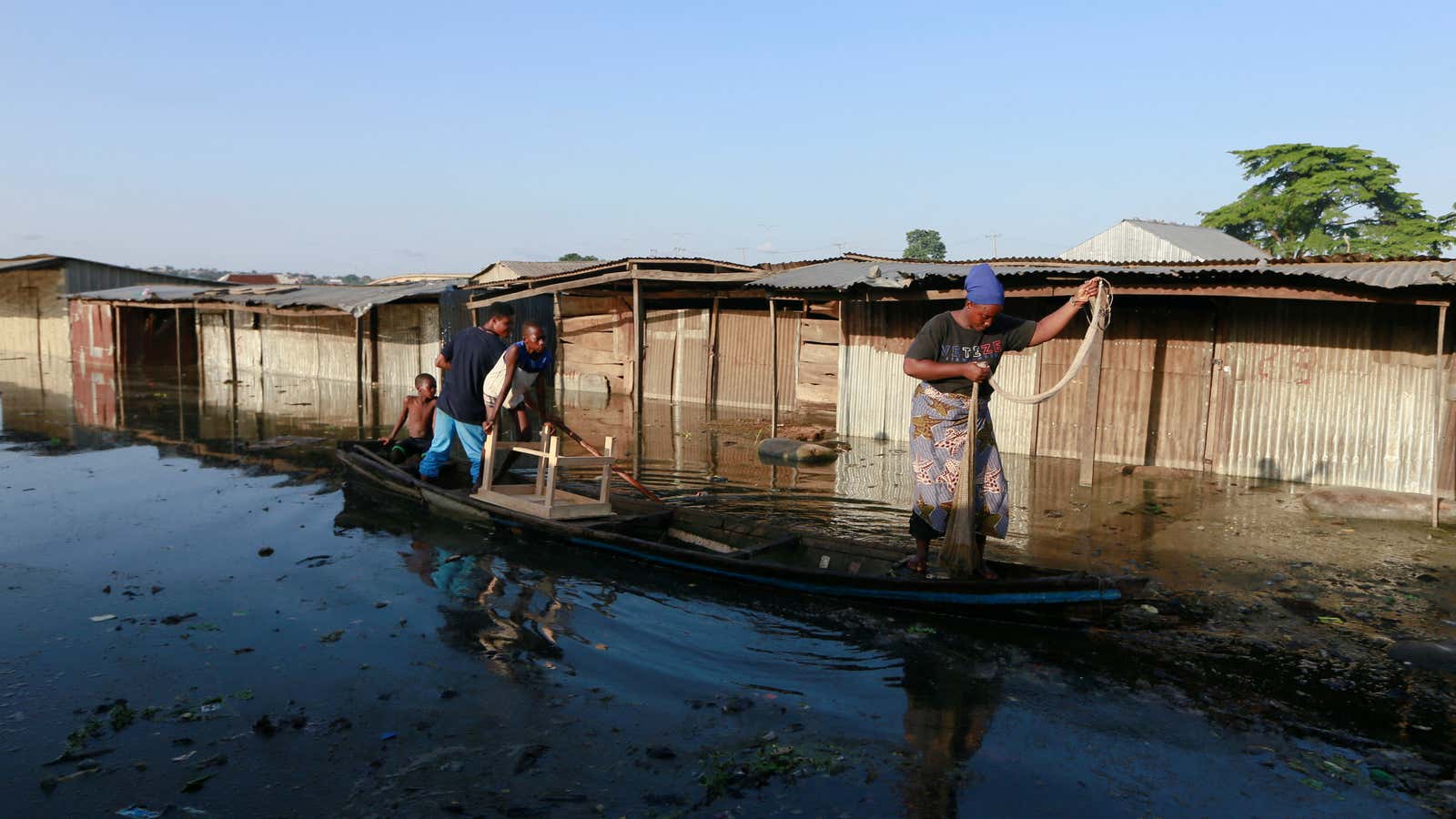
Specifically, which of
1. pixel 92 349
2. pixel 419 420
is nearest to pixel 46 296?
pixel 92 349

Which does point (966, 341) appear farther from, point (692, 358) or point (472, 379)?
point (692, 358)

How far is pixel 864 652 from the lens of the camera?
Answer: 5793 mm

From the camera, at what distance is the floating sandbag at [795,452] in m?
12.9

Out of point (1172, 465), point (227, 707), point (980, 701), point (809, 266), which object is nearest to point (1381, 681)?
point (980, 701)

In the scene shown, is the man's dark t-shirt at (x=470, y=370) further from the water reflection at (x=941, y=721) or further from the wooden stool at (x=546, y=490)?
the water reflection at (x=941, y=721)

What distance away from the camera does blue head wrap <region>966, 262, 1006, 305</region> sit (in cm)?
563

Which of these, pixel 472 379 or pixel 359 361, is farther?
pixel 359 361

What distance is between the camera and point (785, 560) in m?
7.37

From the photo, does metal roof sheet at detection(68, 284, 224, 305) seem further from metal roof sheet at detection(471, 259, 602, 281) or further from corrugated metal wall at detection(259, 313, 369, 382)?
metal roof sheet at detection(471, 259, 602, 281)

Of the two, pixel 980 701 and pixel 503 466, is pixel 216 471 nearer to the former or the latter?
pixel 503 466

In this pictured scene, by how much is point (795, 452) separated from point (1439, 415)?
7.18 m

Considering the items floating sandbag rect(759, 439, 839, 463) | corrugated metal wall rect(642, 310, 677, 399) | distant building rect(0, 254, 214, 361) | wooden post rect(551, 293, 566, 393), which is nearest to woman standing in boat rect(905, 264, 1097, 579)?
floating sandbag rect(759, 439, 839, 463)

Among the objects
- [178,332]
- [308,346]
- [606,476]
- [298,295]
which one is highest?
[298,295]

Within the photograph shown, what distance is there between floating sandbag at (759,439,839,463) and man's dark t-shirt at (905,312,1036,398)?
7032 mm
